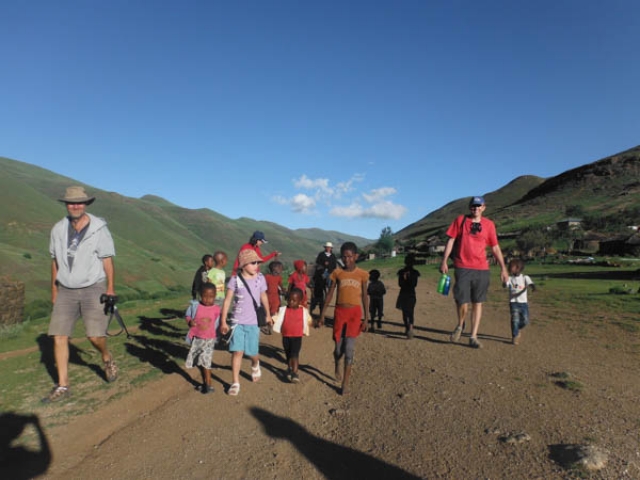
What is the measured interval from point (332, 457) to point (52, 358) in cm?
515

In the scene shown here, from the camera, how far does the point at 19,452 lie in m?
3.51

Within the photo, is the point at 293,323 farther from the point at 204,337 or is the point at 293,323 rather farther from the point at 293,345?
the point at 204,337

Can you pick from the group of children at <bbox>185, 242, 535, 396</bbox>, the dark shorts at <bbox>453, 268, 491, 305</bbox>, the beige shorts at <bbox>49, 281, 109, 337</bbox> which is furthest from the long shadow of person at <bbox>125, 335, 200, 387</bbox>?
the dark shorts at <bbox>453, 268, 491, 305</bbox>

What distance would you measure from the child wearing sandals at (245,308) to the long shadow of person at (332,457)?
1.28 metres

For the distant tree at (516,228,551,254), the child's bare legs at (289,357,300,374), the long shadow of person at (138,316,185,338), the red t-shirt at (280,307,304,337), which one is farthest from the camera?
the distant tree at (516,228,551,254)

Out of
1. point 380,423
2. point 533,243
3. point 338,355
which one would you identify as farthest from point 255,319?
point 533,243

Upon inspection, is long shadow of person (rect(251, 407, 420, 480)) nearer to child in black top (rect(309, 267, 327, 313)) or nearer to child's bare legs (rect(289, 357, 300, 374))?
child's bare legs (rect(289, 357, 300, 374))

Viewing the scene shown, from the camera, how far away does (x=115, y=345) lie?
7.18 m

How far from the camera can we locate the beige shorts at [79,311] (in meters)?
4.84

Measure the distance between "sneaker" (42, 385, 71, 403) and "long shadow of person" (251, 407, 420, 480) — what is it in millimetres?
2494

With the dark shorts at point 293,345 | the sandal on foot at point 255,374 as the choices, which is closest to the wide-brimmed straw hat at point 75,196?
the sandal on foot at point 255,374

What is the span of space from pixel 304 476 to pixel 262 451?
Answer: 0.56m

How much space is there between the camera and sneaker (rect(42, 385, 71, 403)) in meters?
4.53

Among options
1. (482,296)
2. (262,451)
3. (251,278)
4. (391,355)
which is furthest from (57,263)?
(482,296)
